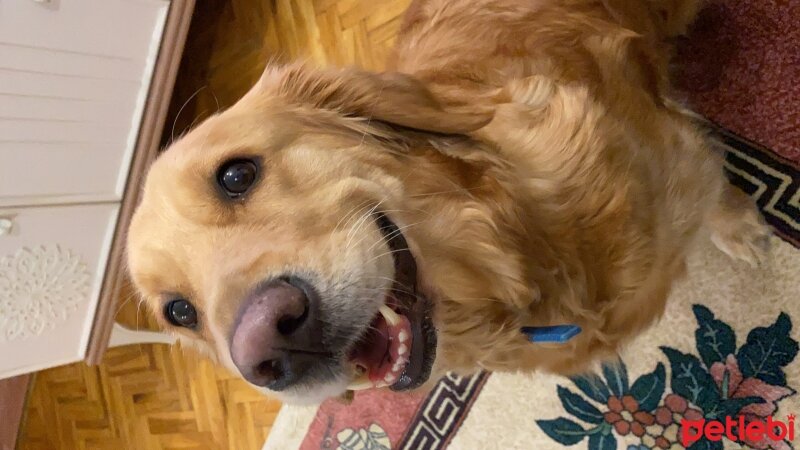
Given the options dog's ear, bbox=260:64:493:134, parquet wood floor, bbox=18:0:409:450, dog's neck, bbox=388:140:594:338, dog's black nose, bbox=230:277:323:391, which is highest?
dog's ear, bbox=260:64:493:134

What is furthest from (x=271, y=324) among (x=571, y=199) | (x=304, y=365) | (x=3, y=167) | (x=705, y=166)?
(x=3, y=167)

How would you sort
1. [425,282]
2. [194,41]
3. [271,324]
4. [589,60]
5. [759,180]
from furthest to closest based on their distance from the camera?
[194,41] < [759,180] < [589,60] < [425,282] < [271,324]

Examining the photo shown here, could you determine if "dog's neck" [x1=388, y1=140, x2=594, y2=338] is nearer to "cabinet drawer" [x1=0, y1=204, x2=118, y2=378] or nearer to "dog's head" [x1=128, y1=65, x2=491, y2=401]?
"dog's head" [x1=128, y1=65, x2=491, y2=401]

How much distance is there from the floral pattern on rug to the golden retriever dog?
30 cm

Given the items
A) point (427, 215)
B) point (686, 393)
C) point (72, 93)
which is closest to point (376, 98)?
point (427, 215)

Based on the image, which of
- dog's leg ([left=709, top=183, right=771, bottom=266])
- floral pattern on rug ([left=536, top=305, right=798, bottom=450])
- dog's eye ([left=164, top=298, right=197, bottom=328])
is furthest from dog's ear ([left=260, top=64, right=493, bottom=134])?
floral pattern on rug ([left=536, top=305, right=798, bottom=450])

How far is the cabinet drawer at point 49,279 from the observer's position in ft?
7.47

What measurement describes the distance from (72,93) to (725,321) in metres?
2.23

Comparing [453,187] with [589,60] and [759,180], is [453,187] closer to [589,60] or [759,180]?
[589,60]

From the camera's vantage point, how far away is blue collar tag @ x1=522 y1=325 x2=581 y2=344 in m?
1.29

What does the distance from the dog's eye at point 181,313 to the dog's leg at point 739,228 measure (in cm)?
125

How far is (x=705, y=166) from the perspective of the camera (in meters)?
1.52

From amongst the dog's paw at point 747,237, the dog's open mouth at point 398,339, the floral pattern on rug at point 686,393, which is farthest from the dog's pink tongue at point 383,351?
the dog's paw at point 747,237

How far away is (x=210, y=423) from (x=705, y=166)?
7.29ft
